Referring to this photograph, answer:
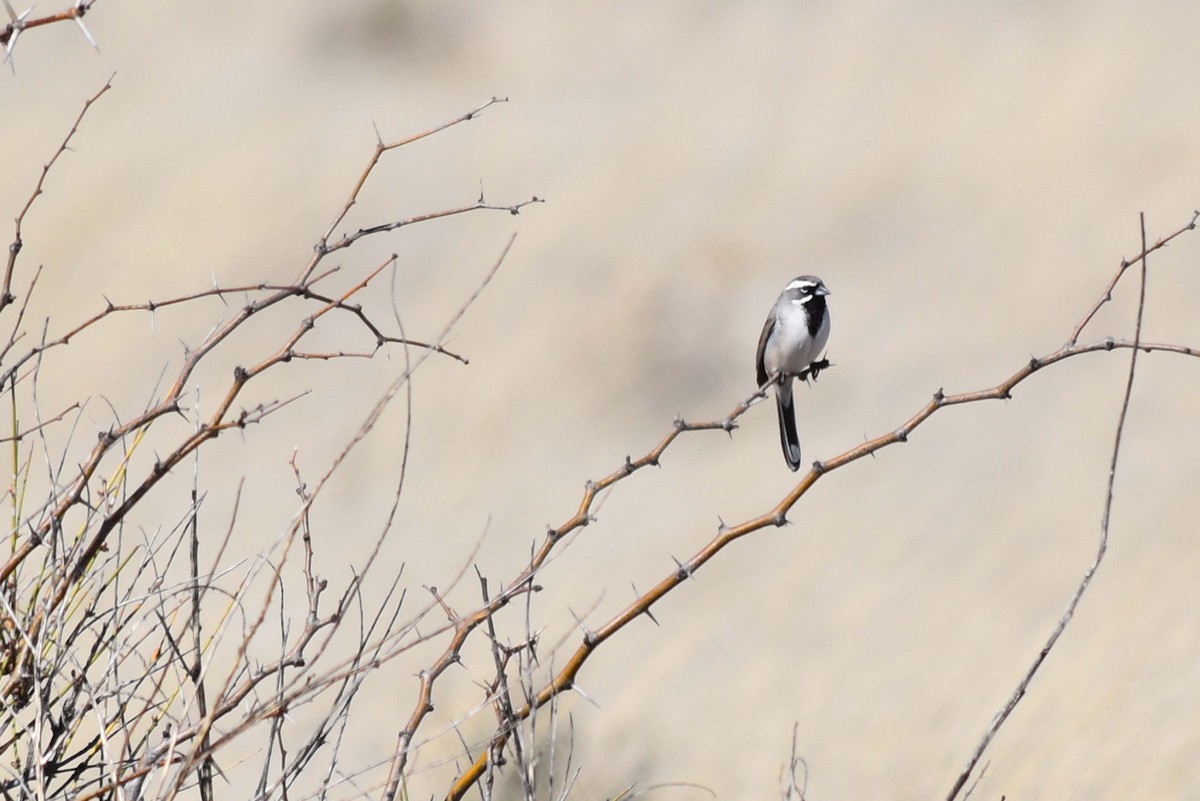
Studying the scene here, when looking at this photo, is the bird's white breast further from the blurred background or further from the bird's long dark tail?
the blurred background

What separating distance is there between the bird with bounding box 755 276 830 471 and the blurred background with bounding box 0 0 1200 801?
7.36 meters

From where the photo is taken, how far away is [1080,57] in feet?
68.7

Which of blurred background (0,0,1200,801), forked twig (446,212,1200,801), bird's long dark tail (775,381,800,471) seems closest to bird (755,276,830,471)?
bird's long dark tail (775,381,800,471)

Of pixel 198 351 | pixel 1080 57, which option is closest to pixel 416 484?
pixel 1080 57

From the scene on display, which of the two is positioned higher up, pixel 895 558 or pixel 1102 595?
pixel 895 558

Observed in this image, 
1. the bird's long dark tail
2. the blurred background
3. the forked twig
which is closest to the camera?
the forked twig

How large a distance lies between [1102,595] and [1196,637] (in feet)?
4.12

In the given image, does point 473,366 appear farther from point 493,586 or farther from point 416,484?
point 493,586

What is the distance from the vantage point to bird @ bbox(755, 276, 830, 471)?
6785 millimetres

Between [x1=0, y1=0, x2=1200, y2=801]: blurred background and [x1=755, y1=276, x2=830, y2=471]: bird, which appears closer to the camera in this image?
[x1=755, y1=276, x2=830, y2=471]: bird

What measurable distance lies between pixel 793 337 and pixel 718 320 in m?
13.2

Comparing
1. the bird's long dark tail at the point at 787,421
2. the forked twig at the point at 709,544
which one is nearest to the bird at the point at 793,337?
the bird's long dark tail at the point at 787,421

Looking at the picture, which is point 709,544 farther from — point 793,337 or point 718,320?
point 718,320

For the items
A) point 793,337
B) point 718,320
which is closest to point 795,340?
point 793,337
